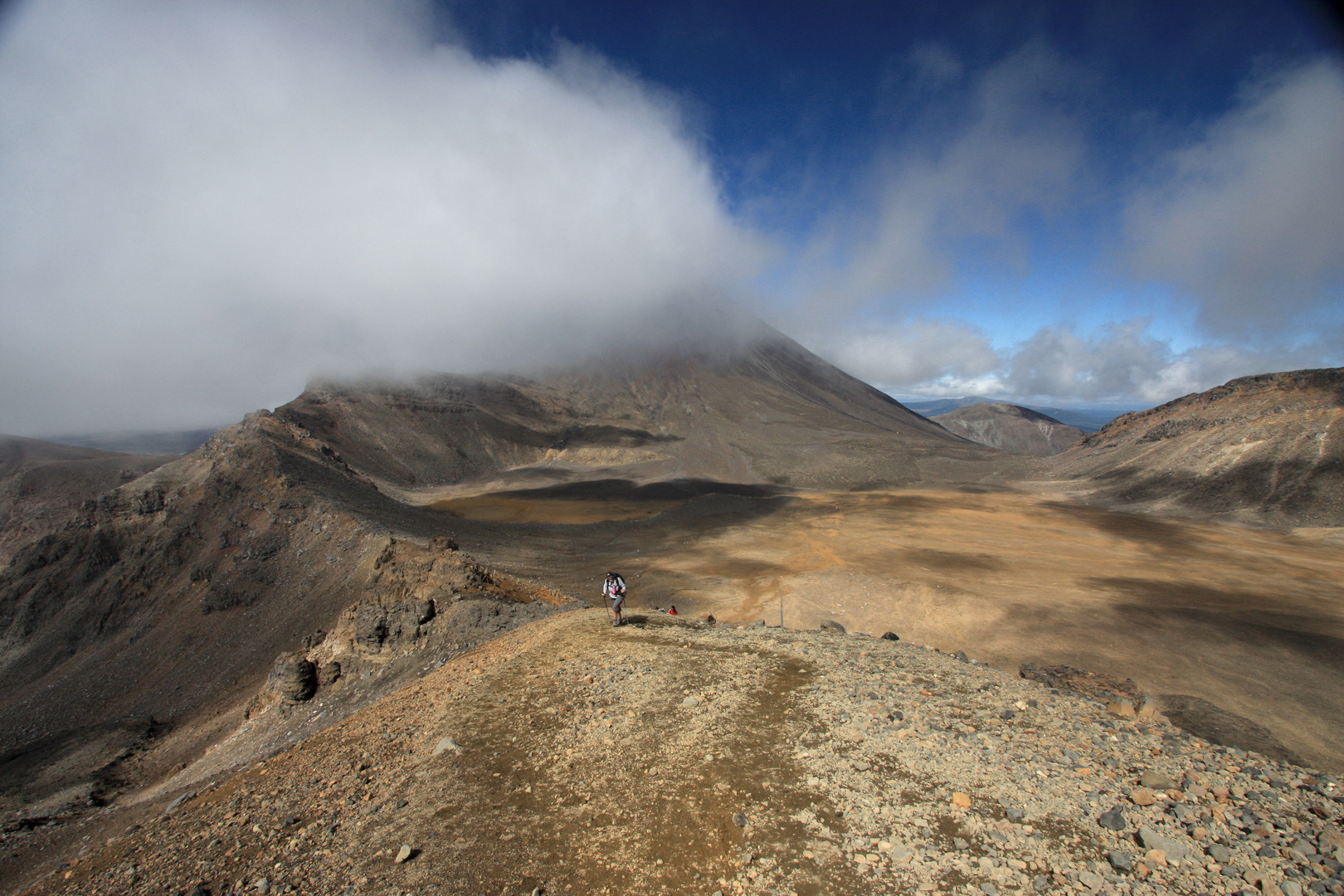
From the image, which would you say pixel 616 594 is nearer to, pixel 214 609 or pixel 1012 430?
pixel 214 609

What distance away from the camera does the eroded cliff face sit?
499 inches

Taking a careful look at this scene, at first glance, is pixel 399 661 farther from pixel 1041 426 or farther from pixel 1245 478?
pixel 1041 426

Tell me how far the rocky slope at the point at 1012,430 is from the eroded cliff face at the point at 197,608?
607ft

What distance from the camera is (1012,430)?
176250 millimetres

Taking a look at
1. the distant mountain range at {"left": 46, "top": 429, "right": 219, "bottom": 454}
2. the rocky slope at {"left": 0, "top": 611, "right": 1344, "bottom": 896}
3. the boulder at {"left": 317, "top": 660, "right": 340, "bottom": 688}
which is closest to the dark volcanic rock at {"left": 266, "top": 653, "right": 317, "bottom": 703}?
the boulder at {"left": 317, "top": 660, "right": 340, "bottom": 688}

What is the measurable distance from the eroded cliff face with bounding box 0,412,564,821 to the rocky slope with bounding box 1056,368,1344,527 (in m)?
52.1

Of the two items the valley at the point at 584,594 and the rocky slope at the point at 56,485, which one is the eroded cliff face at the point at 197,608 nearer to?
the valley at the point at 584,594

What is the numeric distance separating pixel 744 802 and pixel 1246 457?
58.7m

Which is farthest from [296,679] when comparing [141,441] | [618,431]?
[141,441]

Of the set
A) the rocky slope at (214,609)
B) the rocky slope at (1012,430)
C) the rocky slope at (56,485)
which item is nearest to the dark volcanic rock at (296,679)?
the rocky slope at (214,609)

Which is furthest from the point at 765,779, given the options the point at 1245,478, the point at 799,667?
the point at 1245,478

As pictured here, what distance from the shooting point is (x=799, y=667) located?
8672mm

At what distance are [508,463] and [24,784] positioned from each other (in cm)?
6681

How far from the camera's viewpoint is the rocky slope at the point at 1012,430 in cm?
17000
